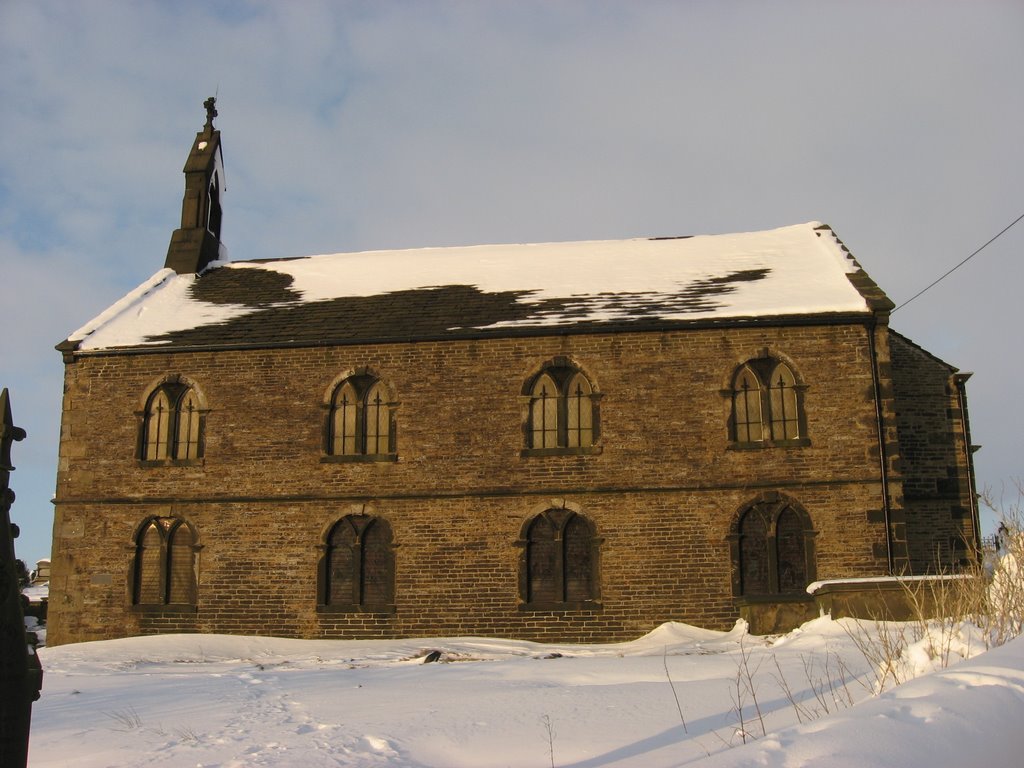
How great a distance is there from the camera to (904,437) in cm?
2056

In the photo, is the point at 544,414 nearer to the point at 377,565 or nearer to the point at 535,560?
the point at 535,560

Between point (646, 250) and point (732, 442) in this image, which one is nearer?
point (732, 442)

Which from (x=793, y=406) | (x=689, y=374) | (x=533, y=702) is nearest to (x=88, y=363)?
(x=689, y=374)

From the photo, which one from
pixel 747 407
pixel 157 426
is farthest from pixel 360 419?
pixel 747 407

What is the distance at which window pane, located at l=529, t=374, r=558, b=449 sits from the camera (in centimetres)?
1881

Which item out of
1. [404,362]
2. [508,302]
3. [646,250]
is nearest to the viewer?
[404,362]

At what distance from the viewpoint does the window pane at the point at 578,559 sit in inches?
713

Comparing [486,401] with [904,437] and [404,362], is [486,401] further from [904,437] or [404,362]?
[904,437]

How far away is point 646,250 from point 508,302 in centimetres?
479

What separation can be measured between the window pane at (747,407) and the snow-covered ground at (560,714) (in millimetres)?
6327

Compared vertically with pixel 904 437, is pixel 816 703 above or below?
below

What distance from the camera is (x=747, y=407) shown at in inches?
730

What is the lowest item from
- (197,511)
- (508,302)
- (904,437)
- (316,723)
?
(316,723)

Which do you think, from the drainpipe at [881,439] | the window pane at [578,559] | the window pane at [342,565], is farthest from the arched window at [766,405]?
the window pane at [342,565]
